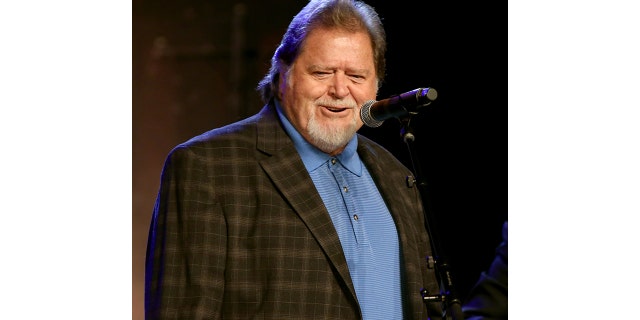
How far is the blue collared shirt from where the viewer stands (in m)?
2.40

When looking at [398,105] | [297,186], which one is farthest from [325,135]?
[398,105]

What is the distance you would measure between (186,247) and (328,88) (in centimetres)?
64

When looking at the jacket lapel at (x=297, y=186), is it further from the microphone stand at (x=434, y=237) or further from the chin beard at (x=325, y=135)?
the microphone stand at (x=434, y=237)

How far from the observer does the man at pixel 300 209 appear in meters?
2.24

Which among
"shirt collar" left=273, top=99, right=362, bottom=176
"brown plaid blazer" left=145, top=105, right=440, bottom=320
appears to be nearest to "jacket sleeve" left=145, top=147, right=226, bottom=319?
"brown plaid blazer" left=145, top=105, right=440, bottom=320

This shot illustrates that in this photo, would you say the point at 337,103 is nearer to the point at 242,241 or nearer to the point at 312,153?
the point at 312,153

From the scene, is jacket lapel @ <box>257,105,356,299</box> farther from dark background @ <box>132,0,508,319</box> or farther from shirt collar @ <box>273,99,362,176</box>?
dark background @ <box>132,0,508,319</box>

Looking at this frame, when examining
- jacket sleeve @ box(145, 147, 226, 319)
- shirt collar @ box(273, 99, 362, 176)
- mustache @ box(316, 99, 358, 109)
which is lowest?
jacket sleeve @ box(145, 147, 226, 319)

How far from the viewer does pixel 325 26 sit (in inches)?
100

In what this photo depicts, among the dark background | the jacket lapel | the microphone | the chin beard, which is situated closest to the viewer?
the microphone

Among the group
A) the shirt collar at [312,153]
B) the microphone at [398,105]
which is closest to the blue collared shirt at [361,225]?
the shirt collar at [312,153]
